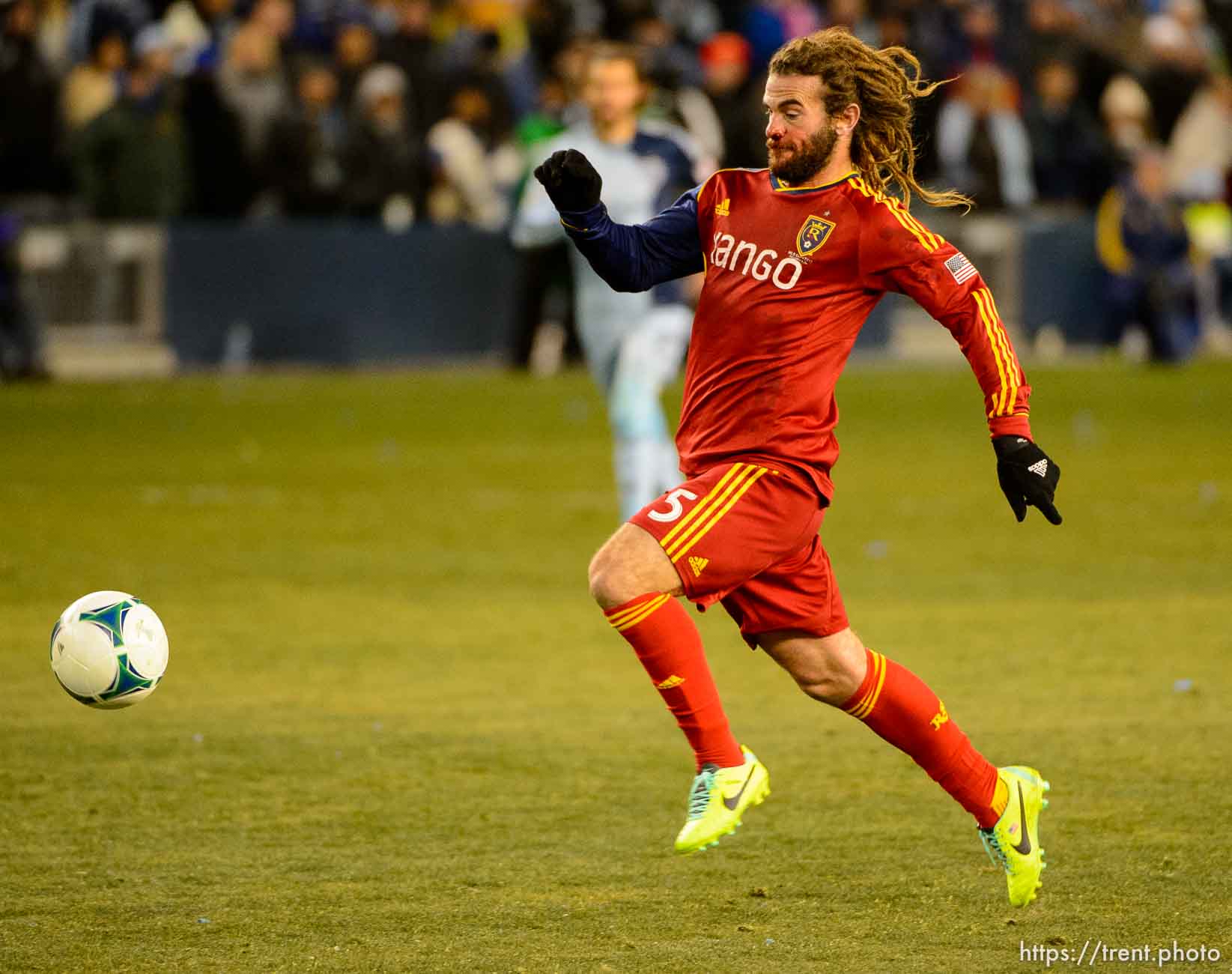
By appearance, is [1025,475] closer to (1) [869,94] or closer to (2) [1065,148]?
(1) [869,94]

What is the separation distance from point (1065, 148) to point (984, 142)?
145cm

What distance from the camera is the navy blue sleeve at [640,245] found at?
18.5 ft

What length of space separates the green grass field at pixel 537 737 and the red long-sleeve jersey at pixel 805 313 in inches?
44.3

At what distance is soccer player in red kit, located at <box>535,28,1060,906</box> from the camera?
5.30 meters

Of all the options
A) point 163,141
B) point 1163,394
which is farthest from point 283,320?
point 1163,394

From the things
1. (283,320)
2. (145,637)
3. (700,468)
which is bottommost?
(283,320)

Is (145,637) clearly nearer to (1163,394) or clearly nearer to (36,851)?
(36,851)

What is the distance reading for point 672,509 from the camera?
17.4 feet

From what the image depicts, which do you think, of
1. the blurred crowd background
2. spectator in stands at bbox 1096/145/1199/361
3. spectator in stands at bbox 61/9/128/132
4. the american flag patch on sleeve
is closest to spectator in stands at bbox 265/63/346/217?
the blurred crowd background

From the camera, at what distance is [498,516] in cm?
1251

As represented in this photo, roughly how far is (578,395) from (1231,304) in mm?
8799

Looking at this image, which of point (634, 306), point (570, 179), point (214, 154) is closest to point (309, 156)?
point (214, 154)

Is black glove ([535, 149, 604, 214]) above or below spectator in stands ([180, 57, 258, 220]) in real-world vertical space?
above

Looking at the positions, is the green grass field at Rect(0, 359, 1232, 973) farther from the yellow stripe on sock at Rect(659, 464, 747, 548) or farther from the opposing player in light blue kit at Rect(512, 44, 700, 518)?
the yellow stripe on sock at Rect(659, 464, 747, 548)
